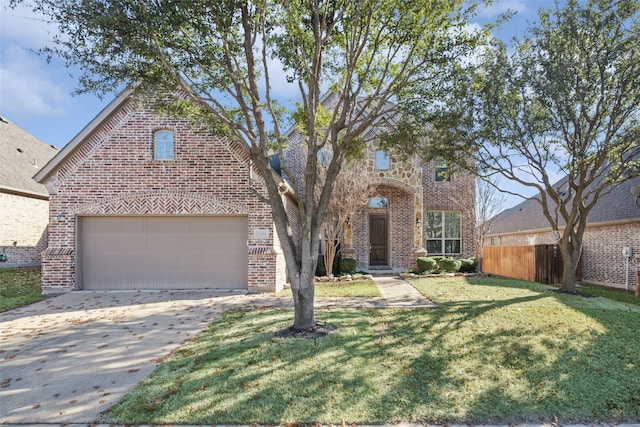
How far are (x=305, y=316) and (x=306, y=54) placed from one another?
4965mm

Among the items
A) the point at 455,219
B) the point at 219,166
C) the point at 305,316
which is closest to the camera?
the point at 305,316

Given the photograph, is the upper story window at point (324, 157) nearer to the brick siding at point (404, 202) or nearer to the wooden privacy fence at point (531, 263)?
the brick siding at point (404, 202)

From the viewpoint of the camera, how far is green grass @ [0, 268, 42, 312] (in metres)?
9.85

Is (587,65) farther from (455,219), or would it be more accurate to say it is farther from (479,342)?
(455,219)

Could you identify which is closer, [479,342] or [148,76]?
[479,342]

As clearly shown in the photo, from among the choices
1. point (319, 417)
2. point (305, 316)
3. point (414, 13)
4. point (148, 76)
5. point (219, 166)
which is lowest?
point (319, 417)

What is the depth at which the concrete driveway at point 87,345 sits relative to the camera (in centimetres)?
421

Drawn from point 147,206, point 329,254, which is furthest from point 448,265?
point 147,206

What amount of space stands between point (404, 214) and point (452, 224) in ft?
8.50

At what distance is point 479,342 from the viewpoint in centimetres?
602

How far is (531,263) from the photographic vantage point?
47.9 ft

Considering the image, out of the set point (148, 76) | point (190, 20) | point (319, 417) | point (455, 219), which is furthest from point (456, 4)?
point (455, 219)

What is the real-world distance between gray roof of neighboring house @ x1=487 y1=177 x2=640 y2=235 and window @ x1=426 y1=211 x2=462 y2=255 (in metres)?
4.08

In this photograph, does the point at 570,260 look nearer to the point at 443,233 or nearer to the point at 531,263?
the point at 531,263
